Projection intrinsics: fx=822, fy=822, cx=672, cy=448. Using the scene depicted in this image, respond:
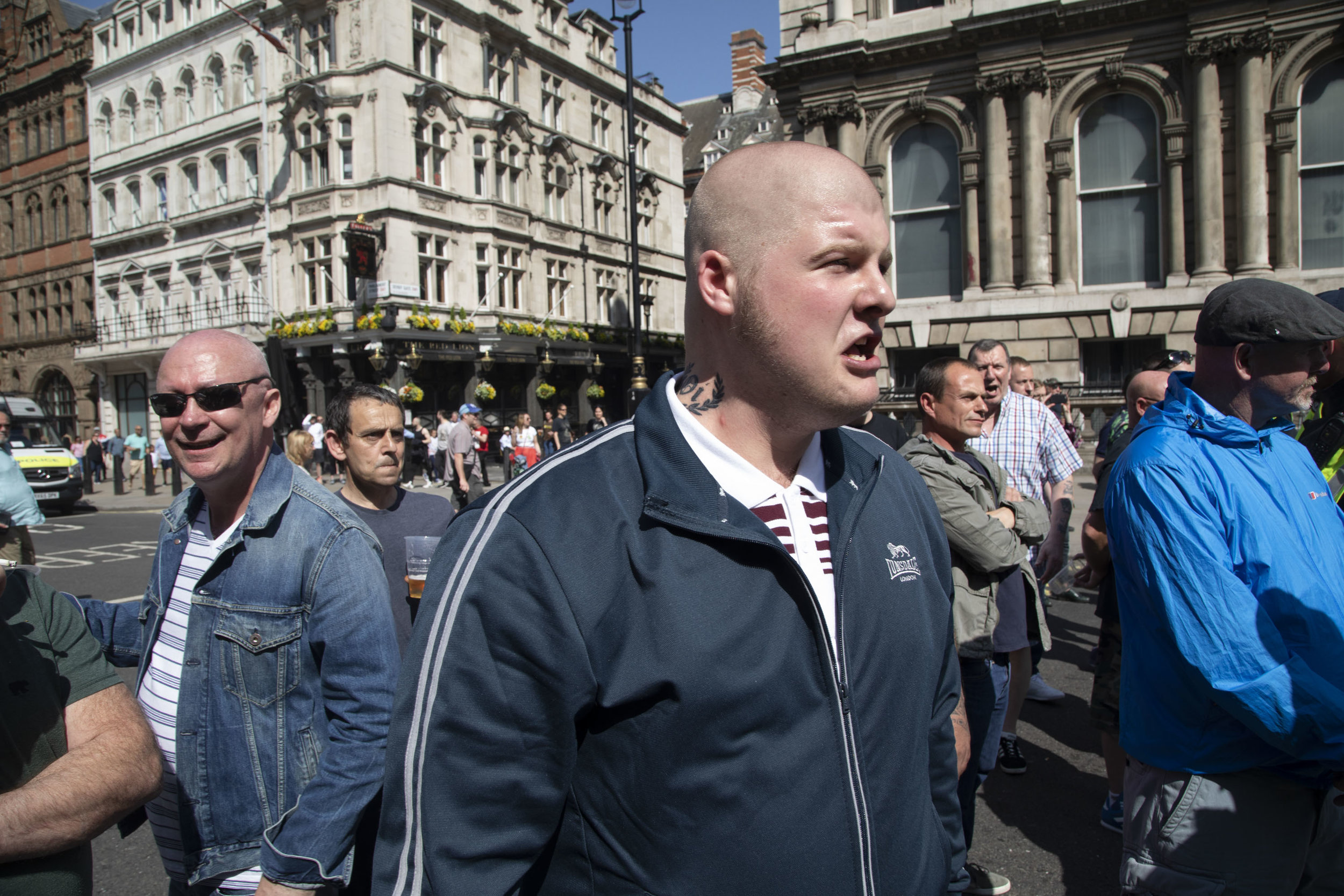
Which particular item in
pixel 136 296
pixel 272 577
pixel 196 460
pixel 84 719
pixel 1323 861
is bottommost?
pixel 1323 861

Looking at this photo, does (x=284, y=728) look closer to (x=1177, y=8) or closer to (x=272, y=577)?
(x=272, y=577)

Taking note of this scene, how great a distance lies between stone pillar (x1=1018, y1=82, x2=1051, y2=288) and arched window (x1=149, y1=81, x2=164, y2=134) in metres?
32.3

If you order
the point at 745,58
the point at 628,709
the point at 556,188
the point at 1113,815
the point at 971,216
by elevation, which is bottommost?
the point at 1113,815

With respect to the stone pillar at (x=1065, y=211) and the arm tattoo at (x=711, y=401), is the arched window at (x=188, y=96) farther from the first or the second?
the arm tattoo at (x=711, y=401)

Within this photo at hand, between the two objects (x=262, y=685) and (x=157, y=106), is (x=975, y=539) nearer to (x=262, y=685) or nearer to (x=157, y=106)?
(x=262, y=685)

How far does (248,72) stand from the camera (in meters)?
29.6

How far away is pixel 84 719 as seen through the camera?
5.65ft

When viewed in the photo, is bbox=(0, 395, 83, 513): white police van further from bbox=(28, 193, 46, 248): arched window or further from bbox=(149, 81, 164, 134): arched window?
bbox=(28, 193, 46, 248): arched window

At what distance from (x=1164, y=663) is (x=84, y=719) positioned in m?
2.62

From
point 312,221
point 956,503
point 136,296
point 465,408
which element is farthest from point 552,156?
point 956,503

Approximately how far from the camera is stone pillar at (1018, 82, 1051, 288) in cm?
1727

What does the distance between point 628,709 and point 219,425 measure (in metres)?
1.62

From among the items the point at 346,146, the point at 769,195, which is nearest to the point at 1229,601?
the point at 769,195

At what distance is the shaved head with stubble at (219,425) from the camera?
7.50 ft
